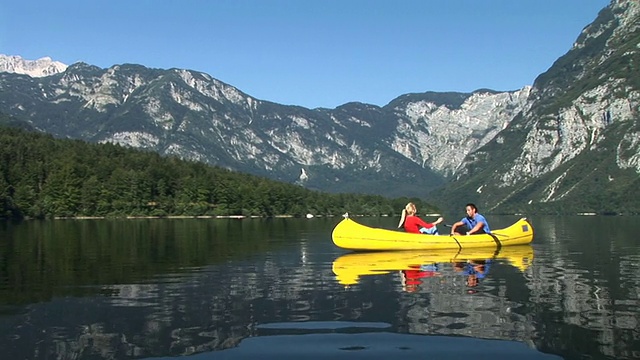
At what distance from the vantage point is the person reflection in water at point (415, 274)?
83.7 ft

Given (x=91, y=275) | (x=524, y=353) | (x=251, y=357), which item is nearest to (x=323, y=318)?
(x=251, y=357)

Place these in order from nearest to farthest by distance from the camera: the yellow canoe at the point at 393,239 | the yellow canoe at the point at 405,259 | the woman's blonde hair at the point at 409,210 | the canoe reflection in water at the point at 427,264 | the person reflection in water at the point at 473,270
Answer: the person reflection in water at the point at 473,270
the canoe reflection in water at the point at 427,264
the yellow canoe at the point at 405,259
the yellow canoe at the point at 393,239
the woman's blonde hair at the point at 409,210

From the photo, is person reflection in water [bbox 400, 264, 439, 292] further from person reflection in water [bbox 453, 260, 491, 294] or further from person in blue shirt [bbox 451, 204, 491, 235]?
person in blue shirt [bbox 451, 204, 491, 235]

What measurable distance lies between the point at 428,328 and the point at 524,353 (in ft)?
10.1

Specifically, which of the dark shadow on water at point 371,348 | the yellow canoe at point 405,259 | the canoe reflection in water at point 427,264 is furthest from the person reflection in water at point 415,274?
the dark shadow on water at point 371,348

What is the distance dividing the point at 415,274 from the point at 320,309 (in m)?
10.0

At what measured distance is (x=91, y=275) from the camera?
30.2m

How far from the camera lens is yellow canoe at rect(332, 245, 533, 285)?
31362 millimetres

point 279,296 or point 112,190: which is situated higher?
point 112,190

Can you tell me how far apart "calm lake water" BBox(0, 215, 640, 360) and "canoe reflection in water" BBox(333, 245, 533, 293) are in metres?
0.13

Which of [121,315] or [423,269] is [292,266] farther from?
[121,315]

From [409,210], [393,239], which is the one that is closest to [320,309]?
[393,239]

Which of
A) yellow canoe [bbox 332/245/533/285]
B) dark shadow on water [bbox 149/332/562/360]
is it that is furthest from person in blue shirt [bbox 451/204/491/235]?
dark shadow on water [bbox 149/332/562/360]

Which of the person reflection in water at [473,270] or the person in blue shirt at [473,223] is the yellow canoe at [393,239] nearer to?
the person in blue shirt at [473,223]
